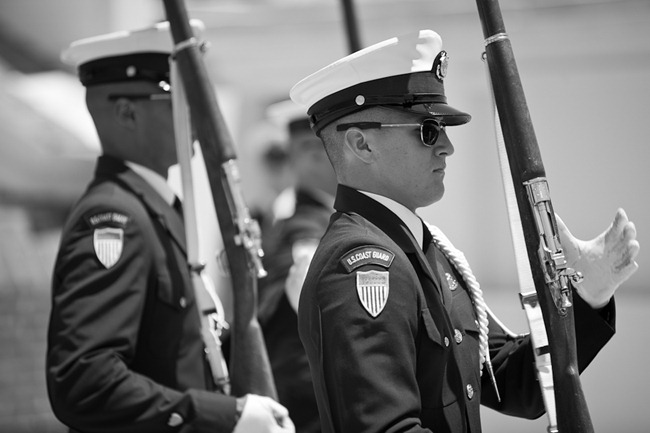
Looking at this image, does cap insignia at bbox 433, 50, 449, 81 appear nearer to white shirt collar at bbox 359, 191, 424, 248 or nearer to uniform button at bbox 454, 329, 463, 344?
white shirt collar at bbox 359, 191, 424, 248

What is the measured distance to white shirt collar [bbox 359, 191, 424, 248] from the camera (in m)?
2.70

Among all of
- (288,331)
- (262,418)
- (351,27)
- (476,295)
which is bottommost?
(262,418)

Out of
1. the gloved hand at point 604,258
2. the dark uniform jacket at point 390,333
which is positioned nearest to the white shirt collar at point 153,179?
the dark uniform jacket at point 390,333

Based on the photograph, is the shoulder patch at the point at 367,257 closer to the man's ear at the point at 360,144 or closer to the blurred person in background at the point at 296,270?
the man's ear at the point at 360,144

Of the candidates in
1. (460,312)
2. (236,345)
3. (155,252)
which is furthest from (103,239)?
(460,312)

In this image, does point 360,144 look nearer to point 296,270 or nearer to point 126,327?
point 126,327

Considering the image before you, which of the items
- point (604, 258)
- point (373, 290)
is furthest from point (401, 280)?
point (604, 258)

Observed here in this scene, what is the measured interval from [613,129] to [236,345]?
492 cm

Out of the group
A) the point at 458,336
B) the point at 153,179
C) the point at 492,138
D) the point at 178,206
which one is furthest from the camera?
the point at 492,138

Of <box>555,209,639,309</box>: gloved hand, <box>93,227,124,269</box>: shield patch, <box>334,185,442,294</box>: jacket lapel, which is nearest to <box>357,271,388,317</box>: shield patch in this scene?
<box>334,185,442,294</box>: jacket lapel

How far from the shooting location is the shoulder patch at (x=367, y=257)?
252cm

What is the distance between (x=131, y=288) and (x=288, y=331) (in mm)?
1109

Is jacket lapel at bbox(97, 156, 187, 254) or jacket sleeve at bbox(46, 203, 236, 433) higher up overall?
jacket lapel at bbox(97, 156, 187, 254)

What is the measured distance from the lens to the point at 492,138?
7930 millimetres
